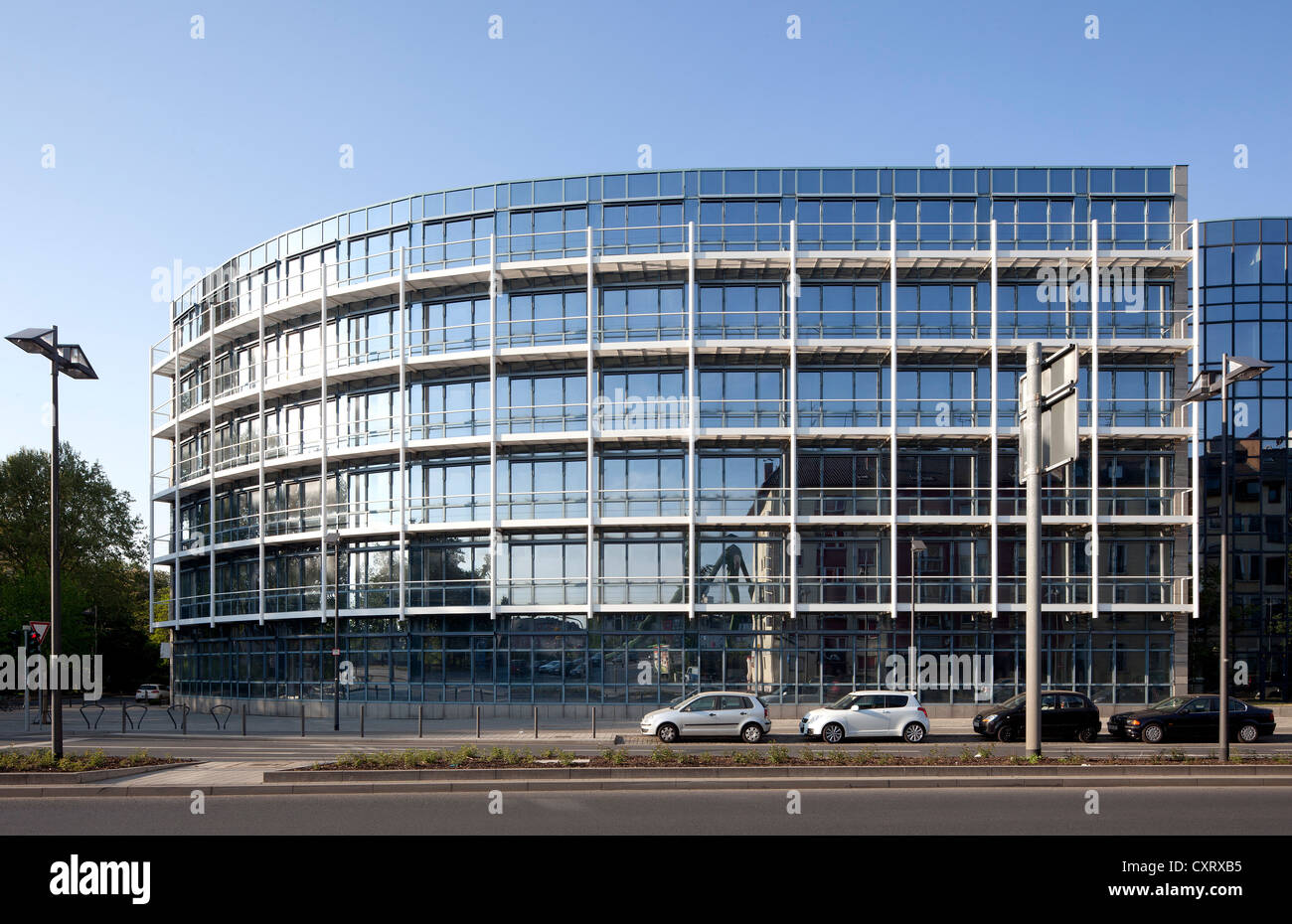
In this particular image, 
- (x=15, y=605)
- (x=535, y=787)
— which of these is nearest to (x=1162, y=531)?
(x=535, y=787)

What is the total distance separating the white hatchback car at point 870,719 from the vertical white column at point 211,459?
91.6 ft

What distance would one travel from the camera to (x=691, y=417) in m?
36.2

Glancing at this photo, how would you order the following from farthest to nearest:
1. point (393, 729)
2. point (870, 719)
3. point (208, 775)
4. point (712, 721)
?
point (393, 729), point (712, 721), point (870, 719), point (208, 775)

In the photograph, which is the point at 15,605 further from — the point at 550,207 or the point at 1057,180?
the point at 1057,180

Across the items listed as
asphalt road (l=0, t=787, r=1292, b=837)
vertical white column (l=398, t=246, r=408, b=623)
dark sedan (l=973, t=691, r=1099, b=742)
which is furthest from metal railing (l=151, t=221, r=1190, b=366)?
asphalt road (l=0, t=787, r=1292, b=837)

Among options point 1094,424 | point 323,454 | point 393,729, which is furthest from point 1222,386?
point 323,454

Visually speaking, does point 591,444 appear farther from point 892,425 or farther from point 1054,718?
point 1054,718

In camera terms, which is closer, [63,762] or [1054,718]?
[63,762]

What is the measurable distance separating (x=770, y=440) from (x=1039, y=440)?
2075 centimetres

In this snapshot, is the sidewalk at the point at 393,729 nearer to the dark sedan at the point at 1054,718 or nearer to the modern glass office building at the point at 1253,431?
the dark sedan at the point at 1054,718
